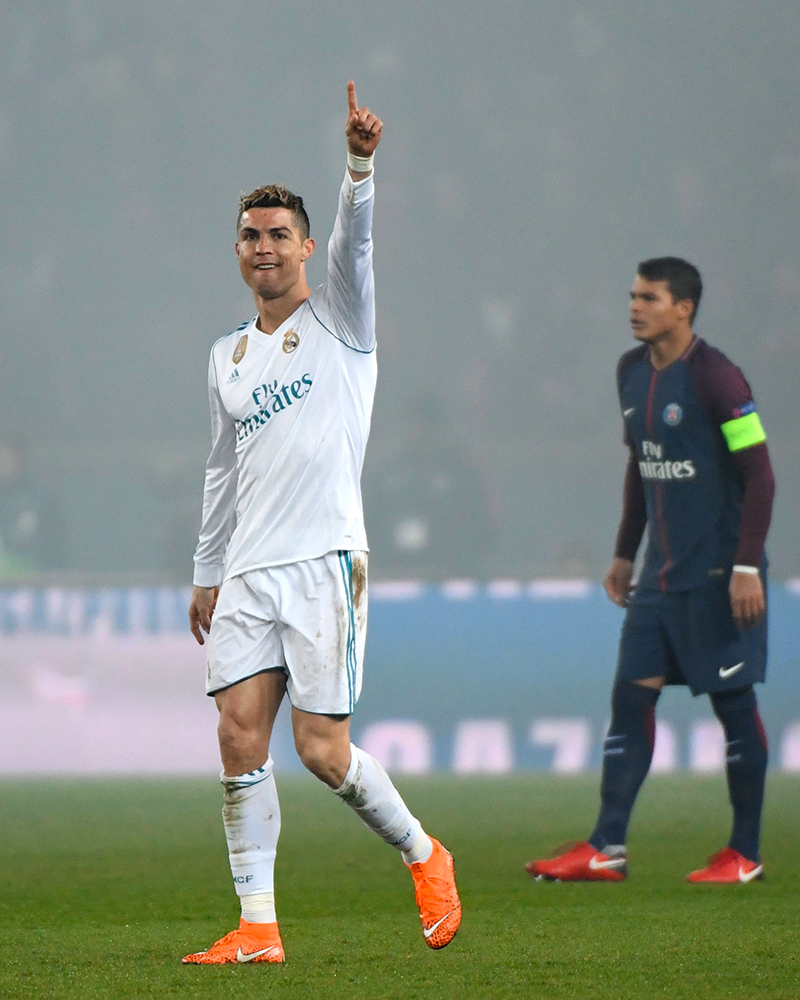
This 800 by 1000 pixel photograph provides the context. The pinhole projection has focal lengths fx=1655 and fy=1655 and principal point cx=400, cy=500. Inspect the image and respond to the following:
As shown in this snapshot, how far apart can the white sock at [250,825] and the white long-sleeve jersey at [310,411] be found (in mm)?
471

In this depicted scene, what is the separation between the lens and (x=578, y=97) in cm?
2088

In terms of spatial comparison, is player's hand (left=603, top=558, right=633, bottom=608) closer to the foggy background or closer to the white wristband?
the white wristband

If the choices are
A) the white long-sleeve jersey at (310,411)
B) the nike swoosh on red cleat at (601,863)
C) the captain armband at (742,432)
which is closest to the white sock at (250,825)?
the white long-sleeve jersey at (310,411)

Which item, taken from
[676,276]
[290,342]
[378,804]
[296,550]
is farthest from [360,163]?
[676,276]

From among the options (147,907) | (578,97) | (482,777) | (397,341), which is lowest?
Answer: (482,777)

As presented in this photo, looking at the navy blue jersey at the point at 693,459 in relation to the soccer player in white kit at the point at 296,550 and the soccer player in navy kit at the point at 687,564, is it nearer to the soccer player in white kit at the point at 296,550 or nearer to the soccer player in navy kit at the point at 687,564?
the soccer player in navy kit at the point at 687,564

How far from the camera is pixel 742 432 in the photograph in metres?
5.30

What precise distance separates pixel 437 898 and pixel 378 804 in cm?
25

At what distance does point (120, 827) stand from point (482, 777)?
319 centimetres

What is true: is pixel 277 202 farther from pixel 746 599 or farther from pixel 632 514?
pixel 632 514

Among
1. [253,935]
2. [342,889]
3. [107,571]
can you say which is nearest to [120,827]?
[342,889]

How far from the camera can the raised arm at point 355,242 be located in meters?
3.60

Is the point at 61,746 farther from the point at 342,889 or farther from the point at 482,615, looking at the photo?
the point at 342,889

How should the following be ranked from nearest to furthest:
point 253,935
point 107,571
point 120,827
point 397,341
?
point 253,935
point 120,827
point 107,571
point 397,341
